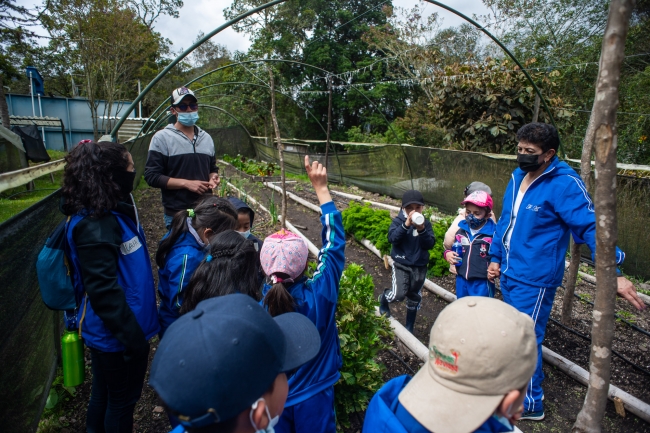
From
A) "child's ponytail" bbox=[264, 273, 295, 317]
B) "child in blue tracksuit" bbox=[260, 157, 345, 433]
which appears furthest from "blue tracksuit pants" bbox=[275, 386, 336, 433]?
"child's ponytail" bbox=[264, 273, 295, 317]

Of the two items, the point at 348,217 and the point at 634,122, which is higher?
the point at 634,122

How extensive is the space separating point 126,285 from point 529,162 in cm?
264

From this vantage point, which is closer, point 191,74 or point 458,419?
point 458,419

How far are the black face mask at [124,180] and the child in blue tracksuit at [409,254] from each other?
2.42 m

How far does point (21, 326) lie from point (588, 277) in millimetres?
5995

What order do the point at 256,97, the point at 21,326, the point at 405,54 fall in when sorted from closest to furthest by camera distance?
the point at 21,326
the point at 405,54
the point at 256,97

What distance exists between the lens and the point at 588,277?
17.8ft

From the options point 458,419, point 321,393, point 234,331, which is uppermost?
point 234,331

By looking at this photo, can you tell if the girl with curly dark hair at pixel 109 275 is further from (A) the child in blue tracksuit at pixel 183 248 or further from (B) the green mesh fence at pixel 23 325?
(B) the green mesh fence at pixel 23 325

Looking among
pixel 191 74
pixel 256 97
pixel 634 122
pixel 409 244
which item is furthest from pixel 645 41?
pixel 191 74

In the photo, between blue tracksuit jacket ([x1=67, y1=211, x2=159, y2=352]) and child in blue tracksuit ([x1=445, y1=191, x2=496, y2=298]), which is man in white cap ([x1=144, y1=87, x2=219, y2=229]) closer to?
blue tracksuit jacket ([x1=67, y1=211, x2=159, y2=352])

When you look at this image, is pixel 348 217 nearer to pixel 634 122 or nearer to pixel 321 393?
pixel 321 393

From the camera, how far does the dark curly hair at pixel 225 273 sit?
1968 mm

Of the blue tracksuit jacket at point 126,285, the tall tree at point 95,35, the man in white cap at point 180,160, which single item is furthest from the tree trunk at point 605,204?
the tall tree at point 95,35
